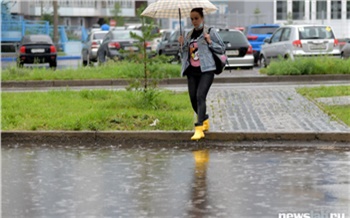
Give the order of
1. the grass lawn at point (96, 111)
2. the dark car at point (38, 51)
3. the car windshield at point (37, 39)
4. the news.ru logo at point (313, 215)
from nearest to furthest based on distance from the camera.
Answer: the news.ru logo at point (313, 215) → the grass lawn at point (96, 111) → the dark car at point (38, 51) → the car windshield at point (37, 39)

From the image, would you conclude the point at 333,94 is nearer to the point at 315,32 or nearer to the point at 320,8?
the point at 315,32

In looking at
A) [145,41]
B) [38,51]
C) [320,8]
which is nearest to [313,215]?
[145,41]

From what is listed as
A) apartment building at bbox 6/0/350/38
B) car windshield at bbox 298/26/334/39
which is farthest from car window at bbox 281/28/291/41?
apartment building at bbox 6/0/350/38

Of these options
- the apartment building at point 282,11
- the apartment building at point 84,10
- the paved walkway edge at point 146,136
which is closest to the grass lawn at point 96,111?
the paved walkway edge at point 146,136

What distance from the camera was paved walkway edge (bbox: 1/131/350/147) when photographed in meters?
12.1

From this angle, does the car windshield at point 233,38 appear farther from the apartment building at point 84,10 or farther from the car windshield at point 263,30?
the apartment building at point 84,10

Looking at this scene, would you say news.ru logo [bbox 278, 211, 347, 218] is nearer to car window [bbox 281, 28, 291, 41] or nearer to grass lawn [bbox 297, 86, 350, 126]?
grass lawn [bbox 297, 86, 350, 126]

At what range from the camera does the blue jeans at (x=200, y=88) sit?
12.4 m

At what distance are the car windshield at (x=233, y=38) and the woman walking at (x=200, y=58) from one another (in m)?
16.0

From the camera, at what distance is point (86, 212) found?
7.74 m

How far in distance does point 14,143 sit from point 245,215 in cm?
573

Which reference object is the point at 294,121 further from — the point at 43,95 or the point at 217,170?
the point at 43,95

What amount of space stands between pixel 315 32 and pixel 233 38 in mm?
2456

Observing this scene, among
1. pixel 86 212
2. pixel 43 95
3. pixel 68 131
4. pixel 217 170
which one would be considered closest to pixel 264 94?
pixel 43 95
